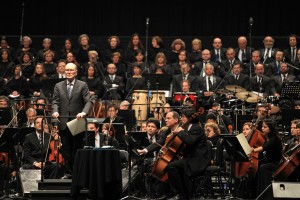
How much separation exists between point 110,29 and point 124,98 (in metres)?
3.55

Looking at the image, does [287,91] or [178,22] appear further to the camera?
[178,22]

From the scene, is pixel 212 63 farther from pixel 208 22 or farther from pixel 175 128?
pixel 175 128

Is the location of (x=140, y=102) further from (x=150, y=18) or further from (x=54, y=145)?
(x=150, y=18)

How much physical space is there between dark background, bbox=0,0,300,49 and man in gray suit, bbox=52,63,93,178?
836 cm

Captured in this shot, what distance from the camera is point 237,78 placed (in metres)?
16.1

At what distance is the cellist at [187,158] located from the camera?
35.8ft

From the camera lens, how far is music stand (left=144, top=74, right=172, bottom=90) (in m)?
15.3

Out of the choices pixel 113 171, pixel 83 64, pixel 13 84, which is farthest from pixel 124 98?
pixel 113 171

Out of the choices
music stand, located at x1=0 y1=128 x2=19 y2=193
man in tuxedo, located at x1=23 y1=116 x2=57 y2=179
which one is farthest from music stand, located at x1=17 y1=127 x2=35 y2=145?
music stand, located at x1=0 y1=128 x2=19 y2=193

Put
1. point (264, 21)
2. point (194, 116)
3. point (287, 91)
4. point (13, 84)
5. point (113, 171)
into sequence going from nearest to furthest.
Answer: point (113, 171), point (194, 116), point (287, 91), point (13, 84), point (264, 21)

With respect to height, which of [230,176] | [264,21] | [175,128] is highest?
[264,21]

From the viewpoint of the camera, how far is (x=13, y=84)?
639 inches

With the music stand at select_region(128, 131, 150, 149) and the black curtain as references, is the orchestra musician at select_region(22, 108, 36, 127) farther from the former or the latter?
the black curtain

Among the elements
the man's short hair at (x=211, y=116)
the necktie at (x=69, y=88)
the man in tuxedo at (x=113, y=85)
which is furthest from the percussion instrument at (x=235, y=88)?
the necktie at (x=69, y=88)
